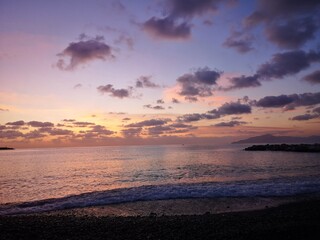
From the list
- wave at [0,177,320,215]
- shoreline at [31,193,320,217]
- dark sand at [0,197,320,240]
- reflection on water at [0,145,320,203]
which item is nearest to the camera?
dark sand at [0,197,320,240]

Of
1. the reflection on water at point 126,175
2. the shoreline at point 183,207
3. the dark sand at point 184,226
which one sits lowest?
the reflection on water at point 126,175

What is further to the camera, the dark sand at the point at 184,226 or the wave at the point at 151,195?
the wave at the point at 151,195

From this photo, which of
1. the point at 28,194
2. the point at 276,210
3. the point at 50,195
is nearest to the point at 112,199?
the point at 50,195

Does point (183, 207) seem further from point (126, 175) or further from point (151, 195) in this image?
point (126, 175)

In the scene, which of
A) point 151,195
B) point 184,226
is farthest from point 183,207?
point 184,226

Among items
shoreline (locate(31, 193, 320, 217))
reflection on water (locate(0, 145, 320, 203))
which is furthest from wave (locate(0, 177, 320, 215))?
reflection on water (locate(0, 145, 320, 203))

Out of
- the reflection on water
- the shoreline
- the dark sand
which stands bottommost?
the reflection on water

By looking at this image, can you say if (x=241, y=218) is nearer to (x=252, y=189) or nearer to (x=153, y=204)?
(x=153, y=204)

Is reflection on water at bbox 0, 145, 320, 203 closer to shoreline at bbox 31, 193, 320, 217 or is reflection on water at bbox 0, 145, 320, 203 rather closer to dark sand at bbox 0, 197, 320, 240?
shoreline at bbox 31, 193, 320, 217

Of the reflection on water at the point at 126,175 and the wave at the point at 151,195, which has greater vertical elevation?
the wave at the point at 151,195

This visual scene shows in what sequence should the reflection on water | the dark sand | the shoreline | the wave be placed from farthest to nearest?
Answer: the reflection on water → the wave → the shoreline → the dark sand

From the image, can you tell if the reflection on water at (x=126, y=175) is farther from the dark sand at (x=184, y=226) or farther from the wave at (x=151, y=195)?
the dark sand at (x=184, y=226)

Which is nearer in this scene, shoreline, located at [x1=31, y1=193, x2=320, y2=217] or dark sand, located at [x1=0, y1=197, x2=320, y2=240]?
dark sand, located at [x1=0, y1=197, x2=320, y2=240]

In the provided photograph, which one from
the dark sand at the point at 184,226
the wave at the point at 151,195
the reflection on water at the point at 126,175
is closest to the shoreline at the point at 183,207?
the wave at the point at 151,195
